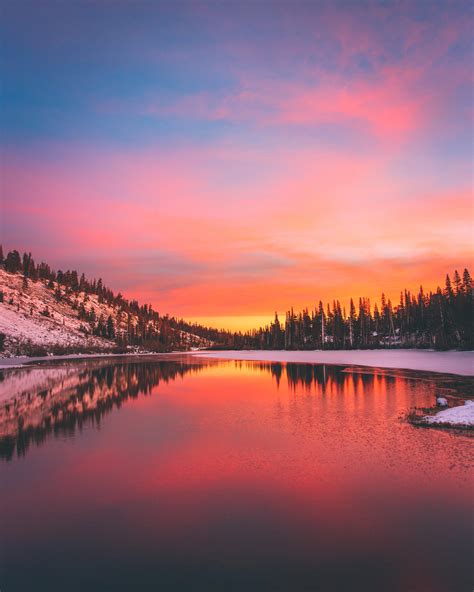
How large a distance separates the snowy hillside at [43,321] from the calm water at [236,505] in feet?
266

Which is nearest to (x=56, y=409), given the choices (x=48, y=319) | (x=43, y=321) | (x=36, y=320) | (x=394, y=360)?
(x=394, y=360)

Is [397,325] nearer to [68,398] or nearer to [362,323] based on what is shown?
[362,323]

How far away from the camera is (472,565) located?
7539 mm

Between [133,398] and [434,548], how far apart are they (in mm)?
23926

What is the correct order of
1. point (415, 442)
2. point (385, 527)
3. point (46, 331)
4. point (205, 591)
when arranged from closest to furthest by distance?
1. point (205, 591)
2. point (385, 527)
3. point (415, 442)
4. point (46, 331)

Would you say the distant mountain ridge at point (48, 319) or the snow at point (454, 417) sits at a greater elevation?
the distant mountain ridge at point (48, 319)

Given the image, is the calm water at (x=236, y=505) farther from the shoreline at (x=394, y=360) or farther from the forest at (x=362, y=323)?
the forest at (x=362, y=323)

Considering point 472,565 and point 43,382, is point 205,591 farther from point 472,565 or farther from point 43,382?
point 43,382

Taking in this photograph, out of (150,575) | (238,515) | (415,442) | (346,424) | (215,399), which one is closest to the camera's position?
(150,575)

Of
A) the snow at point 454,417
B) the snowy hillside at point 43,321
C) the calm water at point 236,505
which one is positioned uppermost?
the snowy hillside at point 43,321

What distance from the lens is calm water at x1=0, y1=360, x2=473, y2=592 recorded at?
7.30 metres

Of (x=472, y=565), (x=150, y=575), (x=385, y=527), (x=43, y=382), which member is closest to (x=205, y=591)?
(x=150, y=575)

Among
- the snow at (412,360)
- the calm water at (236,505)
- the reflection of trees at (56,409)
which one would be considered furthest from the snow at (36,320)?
the calm water at (236,505)

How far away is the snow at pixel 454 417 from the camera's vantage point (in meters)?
17.8
